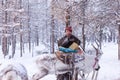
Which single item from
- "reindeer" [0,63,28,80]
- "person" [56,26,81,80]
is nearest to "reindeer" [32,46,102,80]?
"person" [56,26,81,80]

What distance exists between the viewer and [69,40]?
980 cm

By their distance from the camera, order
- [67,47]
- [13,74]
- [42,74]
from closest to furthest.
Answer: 1. [13,74]
2. [67,47]
3. [42,74]

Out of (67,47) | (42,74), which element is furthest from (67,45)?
(42,74)

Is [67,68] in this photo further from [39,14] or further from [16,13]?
[39,14]

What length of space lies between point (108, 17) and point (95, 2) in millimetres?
2783

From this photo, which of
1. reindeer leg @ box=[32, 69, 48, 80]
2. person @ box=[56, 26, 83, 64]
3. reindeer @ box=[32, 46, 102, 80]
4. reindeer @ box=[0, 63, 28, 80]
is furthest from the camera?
reindeer leg @ box=[32, 69, 48, 80]

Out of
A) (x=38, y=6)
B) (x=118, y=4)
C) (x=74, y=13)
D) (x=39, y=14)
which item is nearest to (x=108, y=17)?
(x=118, y=4)

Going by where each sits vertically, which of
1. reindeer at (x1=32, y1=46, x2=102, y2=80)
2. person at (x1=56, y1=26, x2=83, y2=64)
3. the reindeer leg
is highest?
person at (x1=56, y1=26, x2=83, y2=64)

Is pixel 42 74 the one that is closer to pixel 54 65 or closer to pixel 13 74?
pixel 54 65

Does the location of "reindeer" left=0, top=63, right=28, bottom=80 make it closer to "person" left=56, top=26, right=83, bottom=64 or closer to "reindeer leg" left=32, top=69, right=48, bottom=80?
"person" left=56, top=26, right=83, bottom=64

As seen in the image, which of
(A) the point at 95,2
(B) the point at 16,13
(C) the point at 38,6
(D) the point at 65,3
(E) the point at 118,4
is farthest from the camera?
(C) the point at 38,6

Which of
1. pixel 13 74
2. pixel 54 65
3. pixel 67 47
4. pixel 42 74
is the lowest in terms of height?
pixel 42 74

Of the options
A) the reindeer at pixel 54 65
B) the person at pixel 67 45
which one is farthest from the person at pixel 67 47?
the reindeer at pixel 54 65

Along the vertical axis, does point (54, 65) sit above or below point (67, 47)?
below
